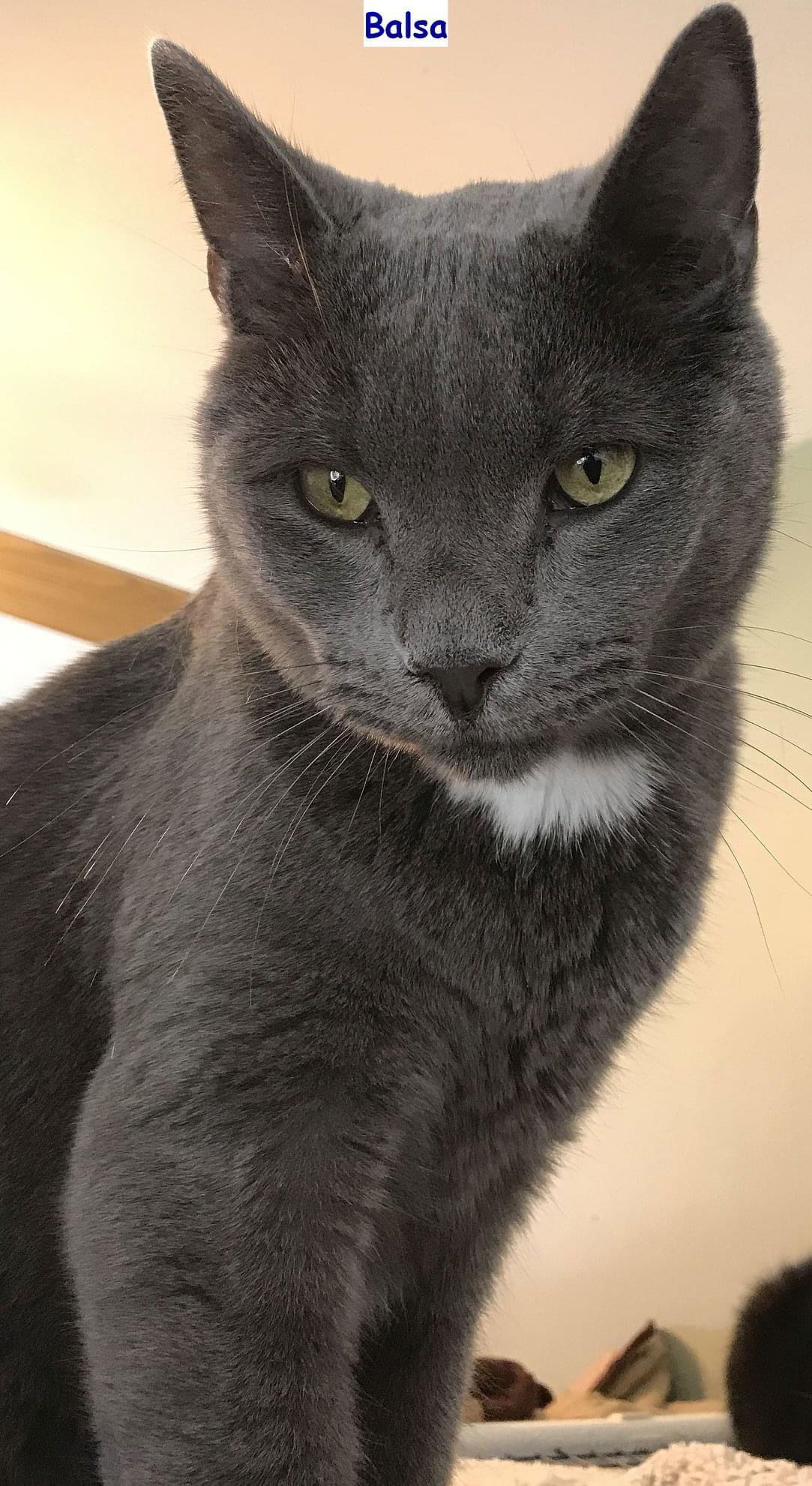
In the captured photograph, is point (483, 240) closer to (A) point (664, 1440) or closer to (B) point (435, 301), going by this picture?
(B) point (435, 301)

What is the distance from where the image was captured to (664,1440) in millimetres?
1451

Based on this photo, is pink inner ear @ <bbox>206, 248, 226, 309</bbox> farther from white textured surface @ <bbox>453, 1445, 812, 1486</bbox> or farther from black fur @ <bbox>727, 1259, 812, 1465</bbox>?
black fur @ <bbox>727, 1259, 812, 1465</bbox>

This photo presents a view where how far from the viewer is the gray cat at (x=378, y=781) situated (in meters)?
0.60

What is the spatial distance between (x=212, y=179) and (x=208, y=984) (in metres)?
0.45

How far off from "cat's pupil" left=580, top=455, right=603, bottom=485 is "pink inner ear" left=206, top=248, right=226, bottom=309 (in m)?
0.26

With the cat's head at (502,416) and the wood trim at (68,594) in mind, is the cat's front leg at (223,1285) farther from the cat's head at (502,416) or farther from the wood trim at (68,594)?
the wood trim at (68,594)

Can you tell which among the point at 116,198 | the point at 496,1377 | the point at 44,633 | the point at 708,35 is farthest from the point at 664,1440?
the point at 116,198

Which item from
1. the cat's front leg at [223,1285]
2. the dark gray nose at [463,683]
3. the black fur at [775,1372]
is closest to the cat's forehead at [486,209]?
the dark gray nose at [463,683]

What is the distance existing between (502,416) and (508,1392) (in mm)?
1626

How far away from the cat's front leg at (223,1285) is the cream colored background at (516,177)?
0.32 m

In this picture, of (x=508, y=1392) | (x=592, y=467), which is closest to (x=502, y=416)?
(x=592, y=467)

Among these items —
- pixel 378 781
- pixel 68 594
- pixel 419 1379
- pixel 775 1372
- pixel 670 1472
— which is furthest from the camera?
pixel 68 594

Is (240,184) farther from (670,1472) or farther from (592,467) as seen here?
(670,1472)

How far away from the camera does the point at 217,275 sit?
72 centimetres
